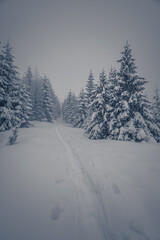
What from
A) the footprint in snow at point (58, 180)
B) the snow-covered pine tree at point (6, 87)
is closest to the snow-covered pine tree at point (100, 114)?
the footprint in snow at point (58, 180)

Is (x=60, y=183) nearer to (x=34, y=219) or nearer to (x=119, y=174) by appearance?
(x=34, y=219)

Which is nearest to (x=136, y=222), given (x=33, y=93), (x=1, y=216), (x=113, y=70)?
(x=1, y=216)

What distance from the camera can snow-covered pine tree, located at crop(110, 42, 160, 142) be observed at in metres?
10.7

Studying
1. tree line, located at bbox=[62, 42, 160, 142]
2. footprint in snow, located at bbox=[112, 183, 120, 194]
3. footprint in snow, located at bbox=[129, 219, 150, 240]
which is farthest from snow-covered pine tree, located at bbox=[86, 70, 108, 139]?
footprint in snow, located at bbox=[129, 219, 150, 240]

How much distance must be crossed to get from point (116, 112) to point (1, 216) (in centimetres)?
1140

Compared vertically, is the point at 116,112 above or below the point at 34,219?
above

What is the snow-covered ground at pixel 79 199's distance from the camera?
115 inches

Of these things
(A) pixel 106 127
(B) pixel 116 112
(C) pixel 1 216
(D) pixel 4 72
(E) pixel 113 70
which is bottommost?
(C) pixel 1 216

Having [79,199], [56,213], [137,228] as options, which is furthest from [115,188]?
[56,213]

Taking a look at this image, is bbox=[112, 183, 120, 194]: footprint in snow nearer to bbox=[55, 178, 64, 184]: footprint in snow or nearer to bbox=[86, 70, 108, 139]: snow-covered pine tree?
bbox=[55, 178, 64, 184]: footprint in snow

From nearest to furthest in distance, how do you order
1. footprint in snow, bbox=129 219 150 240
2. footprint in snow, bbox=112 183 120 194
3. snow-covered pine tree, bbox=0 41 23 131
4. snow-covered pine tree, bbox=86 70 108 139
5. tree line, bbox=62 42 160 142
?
footprint in snow, bbox=129 219 150 240 < footprint in snow, bbox=112 183 120 194 < tree line, bbox=62 42 160 142 < snow-covered pine tree, bbox=86 70 108 139 < snow-covered pine tree, bbox=0 41 23 131

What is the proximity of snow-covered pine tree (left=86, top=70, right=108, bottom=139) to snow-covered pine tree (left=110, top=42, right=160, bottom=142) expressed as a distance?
1299mm

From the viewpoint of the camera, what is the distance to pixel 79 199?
3.93 m

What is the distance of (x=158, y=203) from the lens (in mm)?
3559
